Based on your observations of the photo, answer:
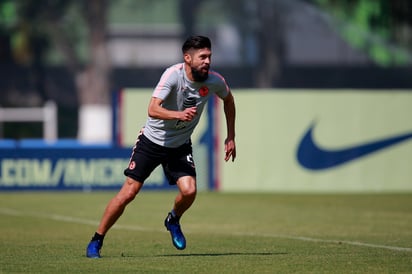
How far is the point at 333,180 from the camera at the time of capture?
24.3m

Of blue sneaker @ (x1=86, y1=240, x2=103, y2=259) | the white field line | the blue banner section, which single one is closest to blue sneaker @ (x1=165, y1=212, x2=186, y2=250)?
blue sneaker @ (x1=86, y1=240, x2=103, y2=259)

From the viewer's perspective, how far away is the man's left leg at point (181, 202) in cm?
1230

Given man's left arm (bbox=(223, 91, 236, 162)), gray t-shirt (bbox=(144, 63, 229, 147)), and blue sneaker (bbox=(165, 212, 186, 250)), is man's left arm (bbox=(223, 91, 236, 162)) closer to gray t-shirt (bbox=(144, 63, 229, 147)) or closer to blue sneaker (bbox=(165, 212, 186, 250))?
gray t-shirt (bbox=(144, 63, 229, 147))

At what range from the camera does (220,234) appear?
15.5m

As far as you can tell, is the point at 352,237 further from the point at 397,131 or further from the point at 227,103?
the point at 397,131

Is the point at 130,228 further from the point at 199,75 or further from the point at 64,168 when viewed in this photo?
the point at 64,168

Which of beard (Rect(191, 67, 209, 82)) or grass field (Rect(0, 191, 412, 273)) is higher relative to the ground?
beard (Rect(191, 67, 209, 82))

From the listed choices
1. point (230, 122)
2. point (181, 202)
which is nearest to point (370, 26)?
point (230, 122)

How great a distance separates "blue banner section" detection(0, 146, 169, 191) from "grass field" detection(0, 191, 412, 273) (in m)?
0.30

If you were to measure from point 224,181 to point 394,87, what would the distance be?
20.1 metres

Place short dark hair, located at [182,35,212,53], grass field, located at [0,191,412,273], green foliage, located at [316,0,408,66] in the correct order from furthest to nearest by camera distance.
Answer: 1. green foliage, located at [316,0,408,66]
2. short dark hair, located at [182,35,212,53]
3. grass field, located at [0,191,412,273]

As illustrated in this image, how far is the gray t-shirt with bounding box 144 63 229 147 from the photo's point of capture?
11.9 metres

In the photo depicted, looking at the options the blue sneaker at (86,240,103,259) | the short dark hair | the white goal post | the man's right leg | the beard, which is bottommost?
the white goal post

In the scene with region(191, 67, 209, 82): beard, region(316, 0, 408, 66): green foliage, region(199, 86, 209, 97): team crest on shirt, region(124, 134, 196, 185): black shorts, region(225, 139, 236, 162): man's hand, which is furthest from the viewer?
region(316, 0, 408, 66): green foliage
